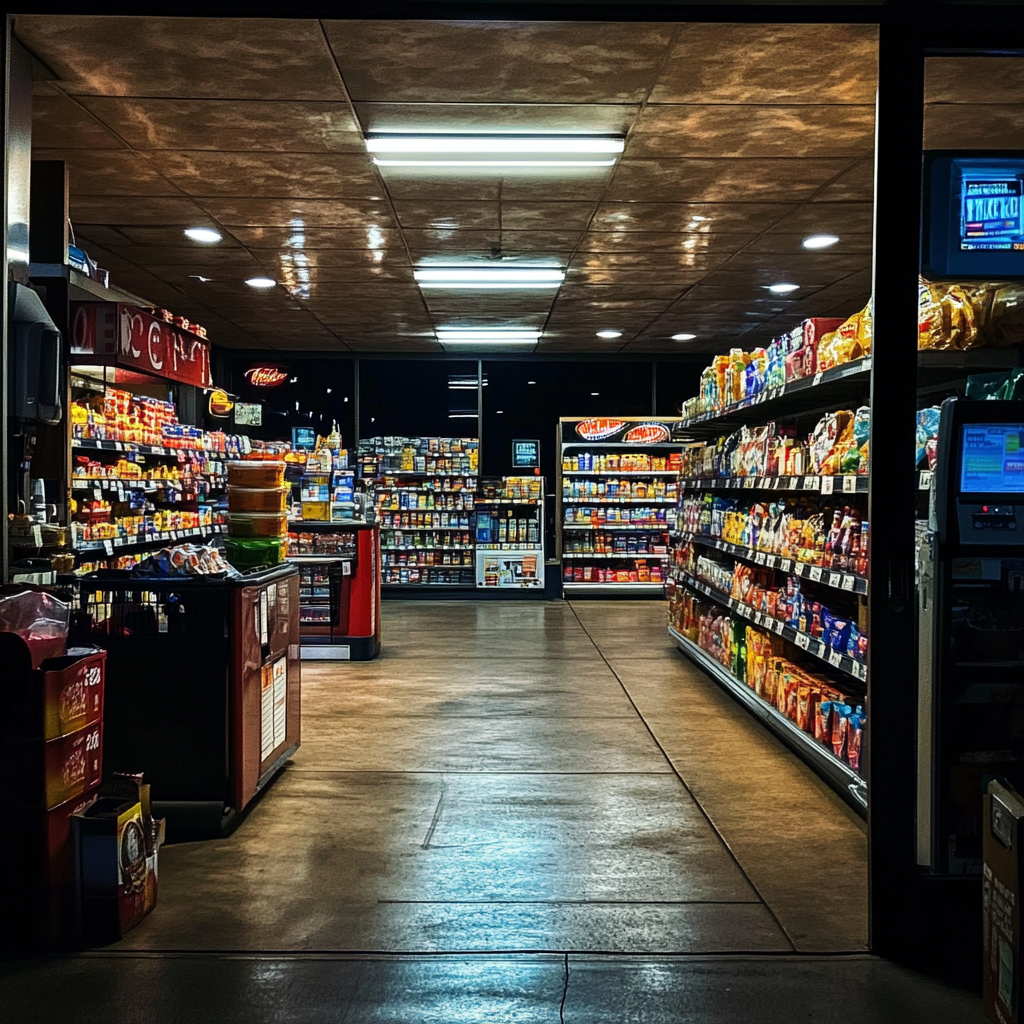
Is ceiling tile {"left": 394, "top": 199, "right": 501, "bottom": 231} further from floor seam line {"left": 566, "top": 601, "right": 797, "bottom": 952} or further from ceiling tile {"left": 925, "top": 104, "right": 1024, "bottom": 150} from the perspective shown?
floor seam line {"left": 566, "top": 601, "right": 797, "bottom": 952}

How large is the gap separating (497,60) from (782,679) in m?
3.63

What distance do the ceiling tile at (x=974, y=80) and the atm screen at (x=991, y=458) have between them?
2.56 meters

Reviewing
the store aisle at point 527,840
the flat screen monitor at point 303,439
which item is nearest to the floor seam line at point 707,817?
the store aisle at point 527,840

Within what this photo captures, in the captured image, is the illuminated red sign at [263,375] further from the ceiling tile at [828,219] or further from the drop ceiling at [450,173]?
the ceiling tile at [828,219]

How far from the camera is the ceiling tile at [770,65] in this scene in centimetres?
466

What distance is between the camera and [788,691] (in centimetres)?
582

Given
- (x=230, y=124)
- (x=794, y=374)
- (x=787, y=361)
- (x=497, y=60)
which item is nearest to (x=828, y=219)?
(x=787, y=361)

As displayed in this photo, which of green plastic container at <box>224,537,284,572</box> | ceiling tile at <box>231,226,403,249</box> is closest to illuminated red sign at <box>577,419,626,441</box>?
ceiling tile at <box>231,226,403,249</box>

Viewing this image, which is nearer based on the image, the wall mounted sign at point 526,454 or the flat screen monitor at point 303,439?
the flat screen monitor at point 303,439

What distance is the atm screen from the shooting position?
10.8 feet

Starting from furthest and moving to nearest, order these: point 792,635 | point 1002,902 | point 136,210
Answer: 1. point 136,210
2. point 792,635
3. point 1002,902

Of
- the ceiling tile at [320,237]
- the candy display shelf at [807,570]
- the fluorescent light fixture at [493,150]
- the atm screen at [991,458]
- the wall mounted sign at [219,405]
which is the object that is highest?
the ceiling tile at [320,237]

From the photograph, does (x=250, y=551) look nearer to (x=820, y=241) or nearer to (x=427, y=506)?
(x=820, y=241)

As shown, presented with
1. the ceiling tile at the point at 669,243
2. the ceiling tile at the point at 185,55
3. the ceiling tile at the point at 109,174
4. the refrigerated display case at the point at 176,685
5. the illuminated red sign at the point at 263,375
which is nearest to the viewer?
the refrigerated display case at the point at 176,685
